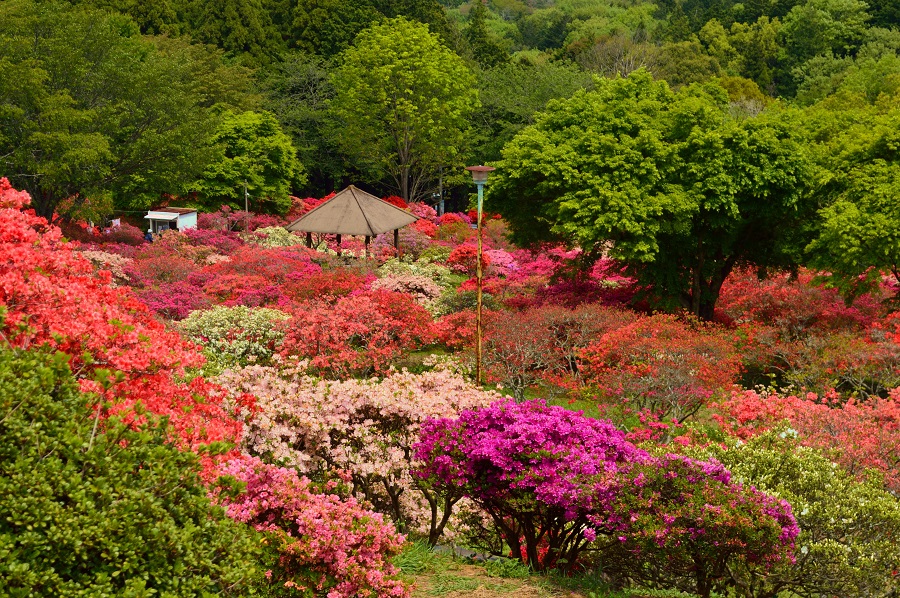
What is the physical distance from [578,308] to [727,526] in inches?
488

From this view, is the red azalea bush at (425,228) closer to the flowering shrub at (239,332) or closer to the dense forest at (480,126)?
the dense forest at (480,126)

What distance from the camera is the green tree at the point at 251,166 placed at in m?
44.4

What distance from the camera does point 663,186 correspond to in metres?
22.3

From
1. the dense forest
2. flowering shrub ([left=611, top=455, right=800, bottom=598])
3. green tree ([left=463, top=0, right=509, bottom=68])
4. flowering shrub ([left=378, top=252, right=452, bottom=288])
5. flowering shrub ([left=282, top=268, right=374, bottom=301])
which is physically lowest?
flowering shrub ([left=378, top=252, right=452, bottom=288])

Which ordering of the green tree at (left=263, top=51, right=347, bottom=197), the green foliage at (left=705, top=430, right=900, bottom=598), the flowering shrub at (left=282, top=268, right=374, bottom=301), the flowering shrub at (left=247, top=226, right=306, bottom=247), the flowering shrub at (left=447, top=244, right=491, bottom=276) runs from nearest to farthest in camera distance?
the green foliage at (left=705, top=430, right=900, bottom=598) → the flowering shrub at (left=282, top=268, right=374, bottom=301) → the flowering shrub at (left=447, top=244, right=491, bottom=276) → the flowering shrub at (left=247, top=226, right=306, bottom=247) → the green tree at (left=263, top=51, right=347, bottom=197)

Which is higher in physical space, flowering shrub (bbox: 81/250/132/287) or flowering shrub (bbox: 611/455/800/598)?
flowering shrub (bbox: 611/455/800/598)

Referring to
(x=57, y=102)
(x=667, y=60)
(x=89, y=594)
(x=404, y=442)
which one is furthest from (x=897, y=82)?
(x=89, y=594)

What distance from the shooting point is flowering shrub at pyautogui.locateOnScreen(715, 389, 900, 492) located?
448 inches

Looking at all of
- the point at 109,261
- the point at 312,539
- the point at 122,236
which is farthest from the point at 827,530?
the point at 122,236

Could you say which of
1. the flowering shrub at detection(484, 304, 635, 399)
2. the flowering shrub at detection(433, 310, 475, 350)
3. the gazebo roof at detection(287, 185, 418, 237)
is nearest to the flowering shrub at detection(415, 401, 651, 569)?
the flowering shrub at detection(484, 304, 635, 399)

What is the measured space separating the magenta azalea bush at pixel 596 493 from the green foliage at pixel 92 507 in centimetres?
398

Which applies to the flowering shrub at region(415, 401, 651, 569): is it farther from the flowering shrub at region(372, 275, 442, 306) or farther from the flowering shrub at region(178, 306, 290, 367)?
the flowering shrub at region(372, 275, 442, 306)

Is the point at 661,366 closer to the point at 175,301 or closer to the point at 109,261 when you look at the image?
the point at 175,301

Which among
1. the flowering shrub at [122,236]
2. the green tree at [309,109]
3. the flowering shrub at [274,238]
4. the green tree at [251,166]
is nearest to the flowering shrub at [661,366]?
the flowering shrub at [274,238]
